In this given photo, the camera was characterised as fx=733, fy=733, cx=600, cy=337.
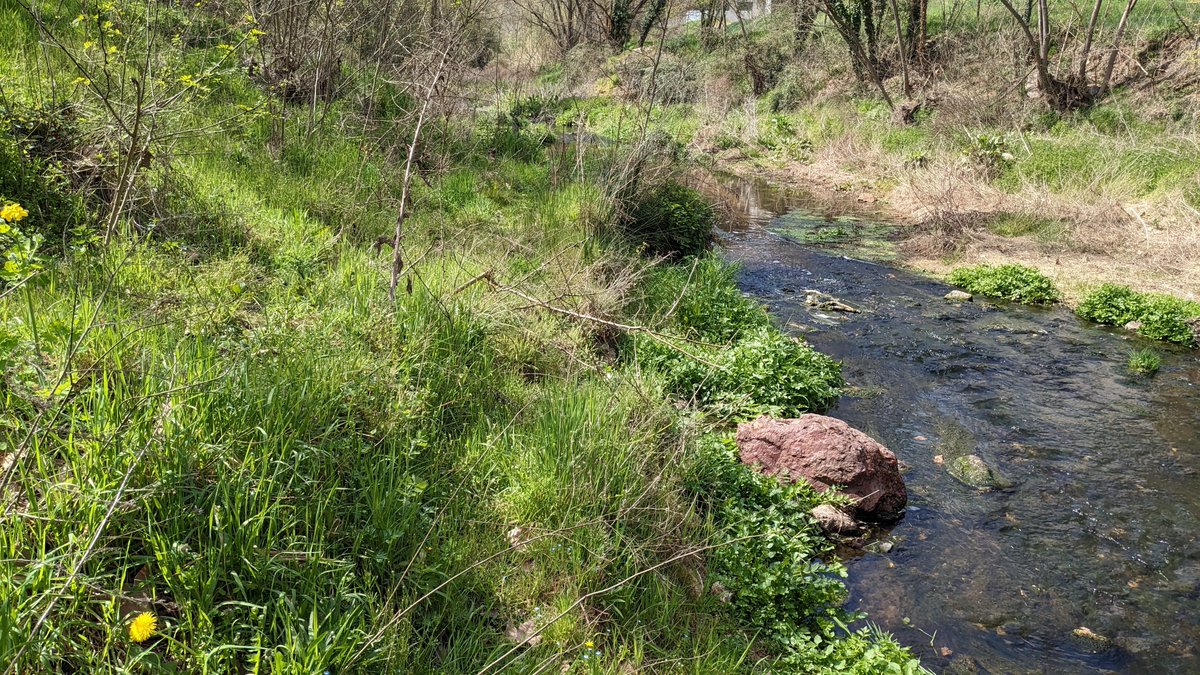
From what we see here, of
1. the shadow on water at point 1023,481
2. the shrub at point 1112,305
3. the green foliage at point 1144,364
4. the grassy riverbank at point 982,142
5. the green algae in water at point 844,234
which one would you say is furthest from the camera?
the green algae in water at point 844,234

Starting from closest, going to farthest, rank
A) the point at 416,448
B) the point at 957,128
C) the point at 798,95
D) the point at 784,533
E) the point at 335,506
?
1. the point at 335,506
2. the point at 416,448
3. the point at 784,533
4. the point at 957,128
5. the point at 798,95

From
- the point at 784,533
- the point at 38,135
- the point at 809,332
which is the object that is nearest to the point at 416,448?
the point at 784,533

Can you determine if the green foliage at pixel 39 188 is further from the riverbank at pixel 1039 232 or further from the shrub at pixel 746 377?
the riverbank at pixel 1039 232

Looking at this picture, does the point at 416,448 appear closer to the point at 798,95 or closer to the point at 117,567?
the point at 117,567

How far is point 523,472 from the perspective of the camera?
3750mm

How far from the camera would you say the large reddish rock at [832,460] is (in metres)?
4.94

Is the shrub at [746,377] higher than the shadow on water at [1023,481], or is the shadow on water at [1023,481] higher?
the shrub at [746,377]

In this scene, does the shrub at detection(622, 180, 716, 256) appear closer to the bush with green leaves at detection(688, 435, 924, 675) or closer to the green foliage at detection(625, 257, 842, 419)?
the green foliage at detection(625, 257, 842, 419)

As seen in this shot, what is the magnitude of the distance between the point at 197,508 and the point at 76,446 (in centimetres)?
49

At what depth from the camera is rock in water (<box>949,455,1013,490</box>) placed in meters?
5.47

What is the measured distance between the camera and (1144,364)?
303 inches

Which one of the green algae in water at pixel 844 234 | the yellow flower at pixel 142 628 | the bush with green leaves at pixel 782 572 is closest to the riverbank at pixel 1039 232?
the green algae in water at pixel 844 234

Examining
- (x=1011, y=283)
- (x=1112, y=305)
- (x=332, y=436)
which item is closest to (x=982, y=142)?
(x=1011, y=283)

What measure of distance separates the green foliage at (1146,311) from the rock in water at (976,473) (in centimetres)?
475
